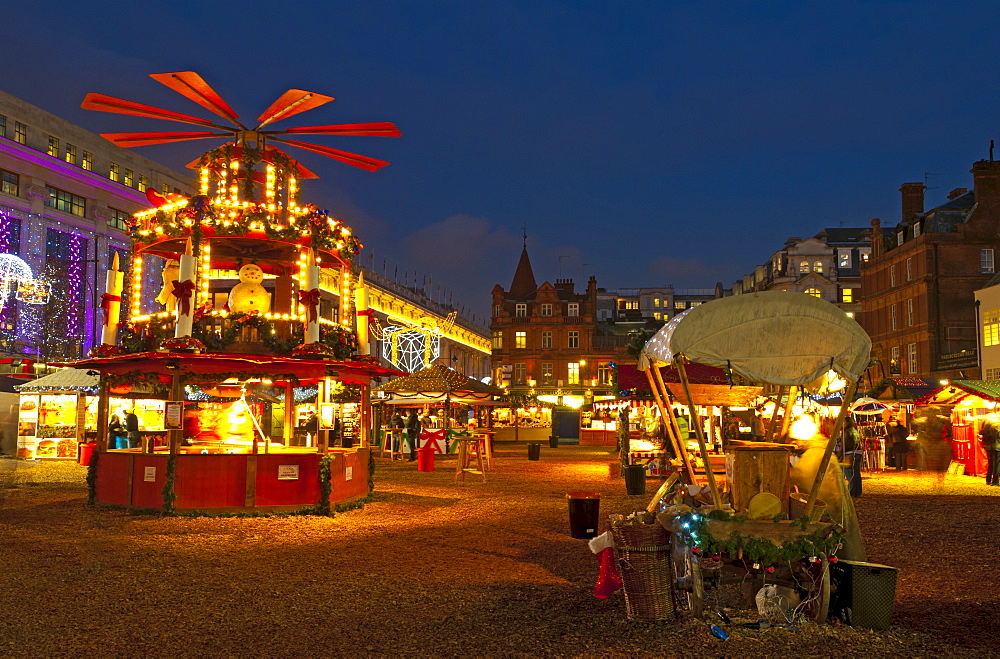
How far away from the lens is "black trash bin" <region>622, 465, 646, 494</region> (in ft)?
63.2

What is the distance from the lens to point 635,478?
19312 mm

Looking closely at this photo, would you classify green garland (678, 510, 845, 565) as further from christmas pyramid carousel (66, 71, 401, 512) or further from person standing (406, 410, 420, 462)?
person standing (406, 410, 420, 462)

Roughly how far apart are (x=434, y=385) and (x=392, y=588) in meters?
25.5

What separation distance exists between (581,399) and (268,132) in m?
48.5

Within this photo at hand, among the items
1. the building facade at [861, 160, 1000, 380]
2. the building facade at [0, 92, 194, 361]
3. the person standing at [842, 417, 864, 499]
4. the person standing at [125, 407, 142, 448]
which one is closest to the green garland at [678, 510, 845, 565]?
the person standing at [842, 417, 864, 499]

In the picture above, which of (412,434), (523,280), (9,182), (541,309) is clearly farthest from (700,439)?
(523,280)

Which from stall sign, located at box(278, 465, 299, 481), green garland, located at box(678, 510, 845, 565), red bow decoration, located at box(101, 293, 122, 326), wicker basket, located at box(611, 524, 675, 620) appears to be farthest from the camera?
red bow decoration, located at box(101, 293, 122, 326)

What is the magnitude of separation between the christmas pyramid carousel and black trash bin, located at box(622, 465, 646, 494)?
5656 mm

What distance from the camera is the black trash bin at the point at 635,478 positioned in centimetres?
1925

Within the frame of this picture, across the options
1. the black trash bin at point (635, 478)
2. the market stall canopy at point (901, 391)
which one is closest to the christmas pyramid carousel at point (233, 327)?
the black trash bin at point (635, 478)

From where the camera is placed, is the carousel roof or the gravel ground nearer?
the gravel ground

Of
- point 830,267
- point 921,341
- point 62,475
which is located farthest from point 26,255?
point 830,267

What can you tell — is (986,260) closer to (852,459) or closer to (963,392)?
(963,392)

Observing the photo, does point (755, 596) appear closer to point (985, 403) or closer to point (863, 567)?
point (863, 567)
